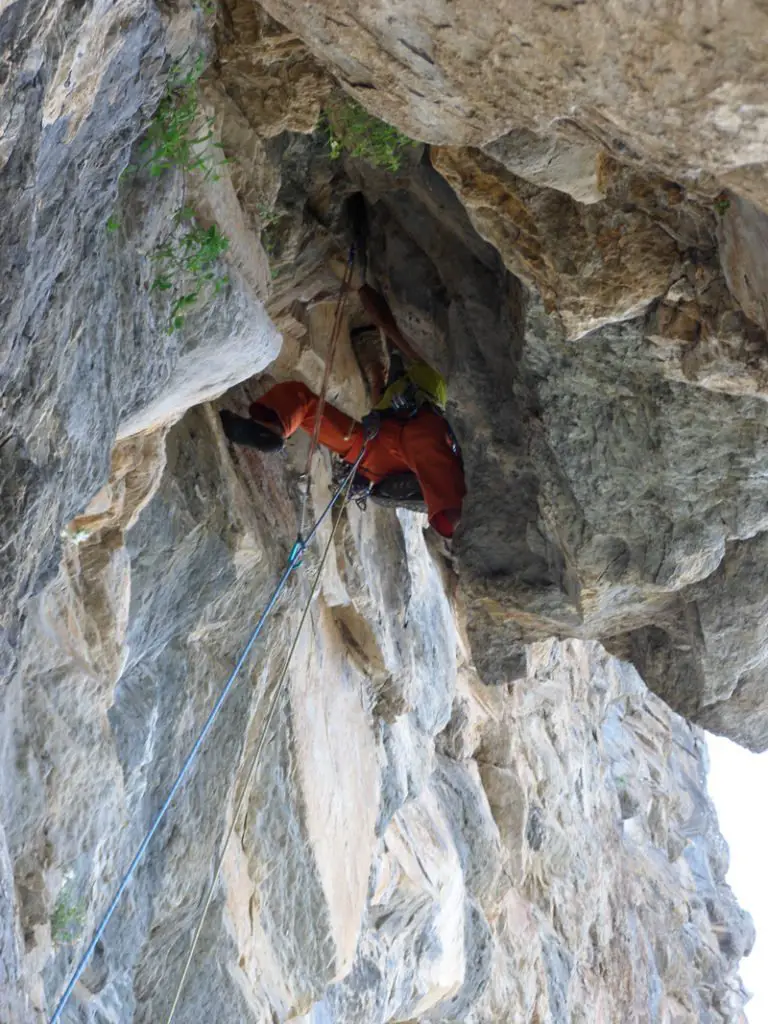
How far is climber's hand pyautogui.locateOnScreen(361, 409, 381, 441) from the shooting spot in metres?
6.93

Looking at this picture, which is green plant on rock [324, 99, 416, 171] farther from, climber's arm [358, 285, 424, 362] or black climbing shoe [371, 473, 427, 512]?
black climbing shoe [371, 473, 427, 512]

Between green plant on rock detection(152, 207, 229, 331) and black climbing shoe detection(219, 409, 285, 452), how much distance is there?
180cm

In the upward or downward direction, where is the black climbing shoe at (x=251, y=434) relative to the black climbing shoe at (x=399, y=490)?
upward

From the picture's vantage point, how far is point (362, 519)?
798 cm

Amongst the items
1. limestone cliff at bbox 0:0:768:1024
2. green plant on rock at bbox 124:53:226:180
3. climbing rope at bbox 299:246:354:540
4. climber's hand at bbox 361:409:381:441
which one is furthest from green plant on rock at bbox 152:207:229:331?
climber's hand at bbox 361:409:381:441

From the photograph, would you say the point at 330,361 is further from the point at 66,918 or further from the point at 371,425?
the point at 66,918

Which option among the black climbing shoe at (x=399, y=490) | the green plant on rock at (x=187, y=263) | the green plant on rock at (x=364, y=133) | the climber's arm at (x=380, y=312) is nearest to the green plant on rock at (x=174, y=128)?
the green plant on rock at (x=187, y=263)

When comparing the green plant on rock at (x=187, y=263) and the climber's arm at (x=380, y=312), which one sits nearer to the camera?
the green plant on rock at (x=187, y=263)

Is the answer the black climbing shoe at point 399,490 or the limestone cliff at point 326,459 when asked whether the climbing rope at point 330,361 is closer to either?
the limestone cliff at point 326,459

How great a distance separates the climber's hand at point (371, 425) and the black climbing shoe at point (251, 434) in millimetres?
803

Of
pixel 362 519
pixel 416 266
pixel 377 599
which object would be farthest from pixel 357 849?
pixel 416 266

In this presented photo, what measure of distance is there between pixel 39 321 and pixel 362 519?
4.79 m

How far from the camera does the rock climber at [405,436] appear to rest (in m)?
6.95

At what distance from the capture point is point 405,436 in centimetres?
695
